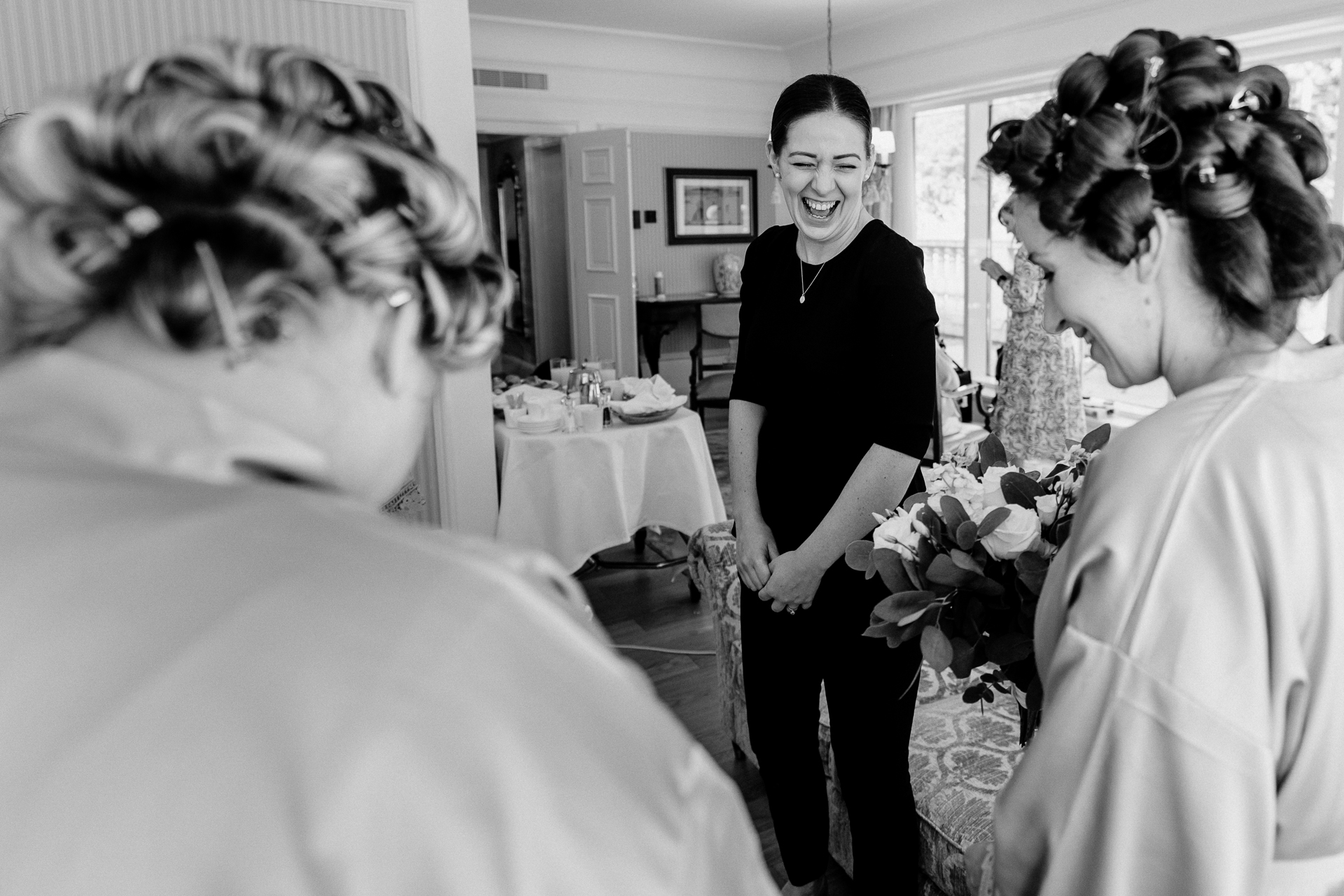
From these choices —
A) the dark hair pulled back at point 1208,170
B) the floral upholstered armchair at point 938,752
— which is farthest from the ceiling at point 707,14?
the dark hair pulled back at point 1208,170

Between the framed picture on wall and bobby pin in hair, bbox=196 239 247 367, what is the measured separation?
9410mm

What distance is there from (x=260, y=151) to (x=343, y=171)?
0.04m

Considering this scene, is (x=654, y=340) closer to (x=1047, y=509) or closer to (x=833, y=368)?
(x=833, y=368)

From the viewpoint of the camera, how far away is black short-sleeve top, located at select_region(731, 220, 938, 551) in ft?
5.89

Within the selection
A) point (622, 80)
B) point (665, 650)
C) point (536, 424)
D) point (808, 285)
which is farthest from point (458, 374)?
point (622, 80)

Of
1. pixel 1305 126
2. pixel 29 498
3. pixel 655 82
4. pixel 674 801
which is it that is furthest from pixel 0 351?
pixel 655 82

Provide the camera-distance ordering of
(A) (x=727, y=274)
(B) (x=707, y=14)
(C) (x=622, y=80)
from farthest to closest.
Answer: (A) (x=727, y=274) → (C) (x=622, y=80) → (B) (x=707, y=14)

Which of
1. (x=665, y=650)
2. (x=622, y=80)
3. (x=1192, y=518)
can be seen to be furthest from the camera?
(x=622, y=80)

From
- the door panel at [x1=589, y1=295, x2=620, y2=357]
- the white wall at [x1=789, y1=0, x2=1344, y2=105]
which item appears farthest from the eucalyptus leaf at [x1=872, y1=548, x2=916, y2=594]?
the door panel at [x1=589, y1=295, x2=620, y2=357]

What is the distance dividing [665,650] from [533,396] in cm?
134

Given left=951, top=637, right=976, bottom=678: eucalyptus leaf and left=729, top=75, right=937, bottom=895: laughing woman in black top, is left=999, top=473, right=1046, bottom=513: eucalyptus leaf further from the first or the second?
left=729, top=75, right=937, bottom=895: laughing woman in black top

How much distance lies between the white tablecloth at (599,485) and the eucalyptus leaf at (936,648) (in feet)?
8.97

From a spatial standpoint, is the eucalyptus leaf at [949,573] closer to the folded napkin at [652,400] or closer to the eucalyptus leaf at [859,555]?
the eucalyptus leaf at [859,555]

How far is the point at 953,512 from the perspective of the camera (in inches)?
57.4
